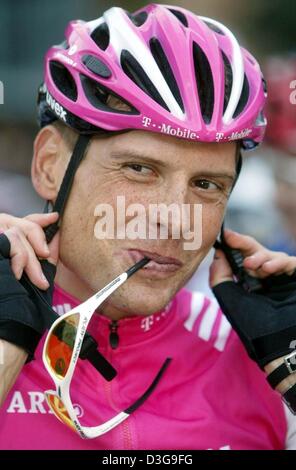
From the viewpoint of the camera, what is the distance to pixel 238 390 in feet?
10.8

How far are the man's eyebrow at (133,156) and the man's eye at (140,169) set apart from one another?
0.03 meters

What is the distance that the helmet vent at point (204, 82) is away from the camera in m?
3.09

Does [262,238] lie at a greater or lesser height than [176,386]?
lesser

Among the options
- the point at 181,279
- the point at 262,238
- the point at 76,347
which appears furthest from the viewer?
the point at 262,238

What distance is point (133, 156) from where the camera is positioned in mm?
3018

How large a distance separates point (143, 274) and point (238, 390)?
0.68 m

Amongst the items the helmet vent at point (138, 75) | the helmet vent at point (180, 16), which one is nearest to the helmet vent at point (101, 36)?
the helmet vent at point (138, 75)

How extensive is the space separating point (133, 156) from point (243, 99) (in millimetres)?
555

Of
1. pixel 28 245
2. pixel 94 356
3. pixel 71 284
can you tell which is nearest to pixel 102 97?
pixel 28 245

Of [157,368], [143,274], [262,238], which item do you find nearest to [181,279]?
[143,274]

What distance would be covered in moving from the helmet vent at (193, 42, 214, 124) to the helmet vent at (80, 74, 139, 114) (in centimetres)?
29

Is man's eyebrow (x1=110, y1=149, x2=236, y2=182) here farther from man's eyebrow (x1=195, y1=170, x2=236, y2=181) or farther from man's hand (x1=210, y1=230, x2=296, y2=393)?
man's hand (x1=210, y1=230, x2=296, y2=393)
